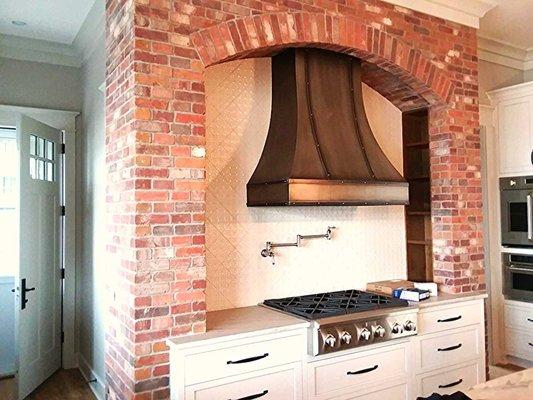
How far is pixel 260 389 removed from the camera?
262cm

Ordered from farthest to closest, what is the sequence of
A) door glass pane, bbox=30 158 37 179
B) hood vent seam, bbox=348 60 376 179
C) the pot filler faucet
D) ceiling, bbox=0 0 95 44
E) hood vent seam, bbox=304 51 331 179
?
door glass pane, bbox=30 158 37 179 < ceiling, bbox=0 0 95 44 < the pot filler faucet < hood vent seam, bbox=348 60 376 179 < hood vent seam, bbox=304 51 331 179

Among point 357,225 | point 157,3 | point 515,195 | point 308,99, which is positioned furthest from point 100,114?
point 515,195

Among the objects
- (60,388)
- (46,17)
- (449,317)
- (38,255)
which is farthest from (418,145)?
(60,388)

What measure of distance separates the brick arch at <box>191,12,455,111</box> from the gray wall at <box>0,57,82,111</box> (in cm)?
242

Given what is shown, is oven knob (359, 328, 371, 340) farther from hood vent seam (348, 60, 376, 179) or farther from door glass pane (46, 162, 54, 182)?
door glass pane (46, 162, 54, 182)

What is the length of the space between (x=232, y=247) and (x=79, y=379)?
245cm

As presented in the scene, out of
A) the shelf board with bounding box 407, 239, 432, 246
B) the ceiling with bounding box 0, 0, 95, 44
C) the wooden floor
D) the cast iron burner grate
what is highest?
the ceiling with bounding box 0, 0, 95, 44

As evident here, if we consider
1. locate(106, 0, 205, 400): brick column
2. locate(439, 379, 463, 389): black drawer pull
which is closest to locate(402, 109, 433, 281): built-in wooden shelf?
locate(439, 379, 463, 389): black drawer pull

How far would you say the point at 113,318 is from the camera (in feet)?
9.37

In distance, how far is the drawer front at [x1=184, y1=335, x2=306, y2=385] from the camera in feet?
7.98

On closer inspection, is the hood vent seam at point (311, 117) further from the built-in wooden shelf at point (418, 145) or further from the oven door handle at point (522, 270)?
the oven door handle at point (522, 270)

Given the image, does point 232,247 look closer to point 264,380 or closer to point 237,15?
point 264,380

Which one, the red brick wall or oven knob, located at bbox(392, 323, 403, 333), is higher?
the red brick wall

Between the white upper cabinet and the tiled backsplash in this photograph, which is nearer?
the tiled backsplash
